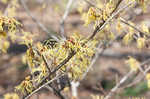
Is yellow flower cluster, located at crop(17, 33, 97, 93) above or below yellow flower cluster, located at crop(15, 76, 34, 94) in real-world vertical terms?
above

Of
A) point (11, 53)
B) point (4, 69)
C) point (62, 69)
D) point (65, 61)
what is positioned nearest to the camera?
point (65, 61)

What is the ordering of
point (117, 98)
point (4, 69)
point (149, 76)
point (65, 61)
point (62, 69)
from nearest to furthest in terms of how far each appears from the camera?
→ point (65, 61)
point (62, 69)
point (149, 76)
point (117, 98)
point (4, 69)

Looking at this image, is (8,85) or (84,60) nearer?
(84,60)

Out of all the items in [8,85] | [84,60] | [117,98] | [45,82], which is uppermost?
[84,60]

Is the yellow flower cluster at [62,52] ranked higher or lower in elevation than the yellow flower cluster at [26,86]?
higher

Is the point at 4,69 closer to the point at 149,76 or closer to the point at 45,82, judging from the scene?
the point at 149,76

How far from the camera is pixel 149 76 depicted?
2609mm

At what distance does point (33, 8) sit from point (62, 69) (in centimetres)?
1111

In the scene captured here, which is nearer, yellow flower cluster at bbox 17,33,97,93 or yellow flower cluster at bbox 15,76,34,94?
yellow flower cluster at bbox 17,33,97,93

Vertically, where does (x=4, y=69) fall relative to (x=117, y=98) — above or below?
above

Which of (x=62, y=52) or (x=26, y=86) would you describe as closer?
(x=62, y=52)

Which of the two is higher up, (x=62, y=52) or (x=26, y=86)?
(x=62, y=52)

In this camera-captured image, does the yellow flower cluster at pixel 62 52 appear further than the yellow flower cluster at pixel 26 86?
No

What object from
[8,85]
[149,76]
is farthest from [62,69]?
[8,85]
